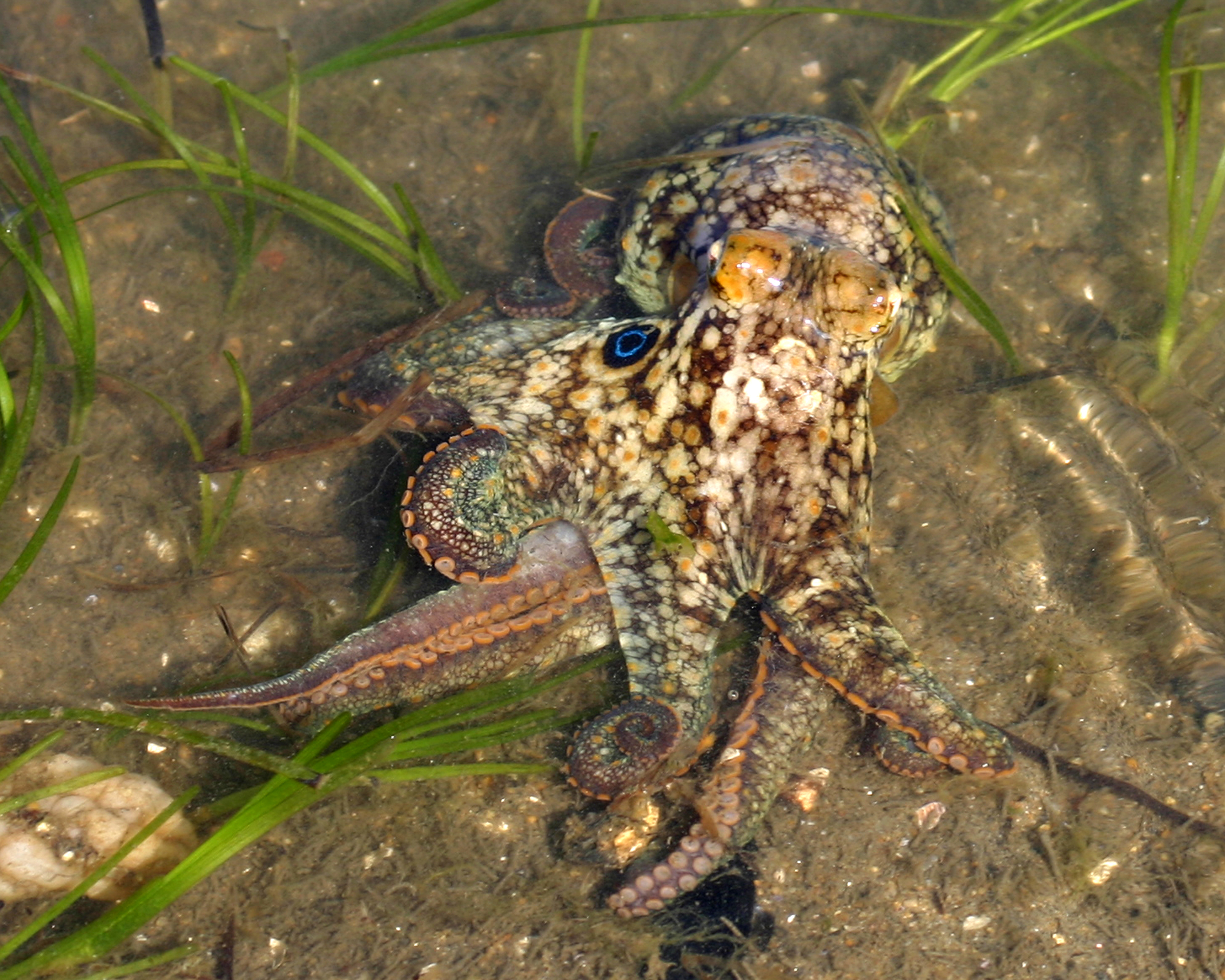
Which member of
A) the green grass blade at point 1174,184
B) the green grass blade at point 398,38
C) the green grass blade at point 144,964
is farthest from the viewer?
the green grass blade at point 398,38

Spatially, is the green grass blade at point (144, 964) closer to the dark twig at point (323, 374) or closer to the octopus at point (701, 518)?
the octopus at point (701, 518)

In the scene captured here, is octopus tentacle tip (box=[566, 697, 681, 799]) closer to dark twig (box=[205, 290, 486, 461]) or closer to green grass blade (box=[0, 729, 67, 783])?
green grass blade (box=[0, 729, 67, 783])

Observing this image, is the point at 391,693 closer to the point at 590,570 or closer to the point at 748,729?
the point at 590,570

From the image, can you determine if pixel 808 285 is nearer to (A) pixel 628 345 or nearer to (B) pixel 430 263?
(A) pixel 628 345

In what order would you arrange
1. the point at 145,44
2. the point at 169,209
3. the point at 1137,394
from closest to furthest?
the point at 1137,394
the point at 169,209
the point at 145,44

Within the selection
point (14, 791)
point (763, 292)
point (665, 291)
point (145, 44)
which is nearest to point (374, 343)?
point (665, 291)

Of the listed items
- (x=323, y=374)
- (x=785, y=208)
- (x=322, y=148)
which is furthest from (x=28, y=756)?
(x=785, y=208)

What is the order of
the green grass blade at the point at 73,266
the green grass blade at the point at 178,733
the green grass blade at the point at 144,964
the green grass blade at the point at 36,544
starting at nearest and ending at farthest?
1. the green grass blade at the point at 144,964
2. the green grass blade at the point at 178,733
3. the green grass blade at the point at 36,544
4. the green grass blade at the point at 73,266

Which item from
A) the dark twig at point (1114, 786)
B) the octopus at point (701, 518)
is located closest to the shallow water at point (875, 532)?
the dark twig at point (1114, 786)
